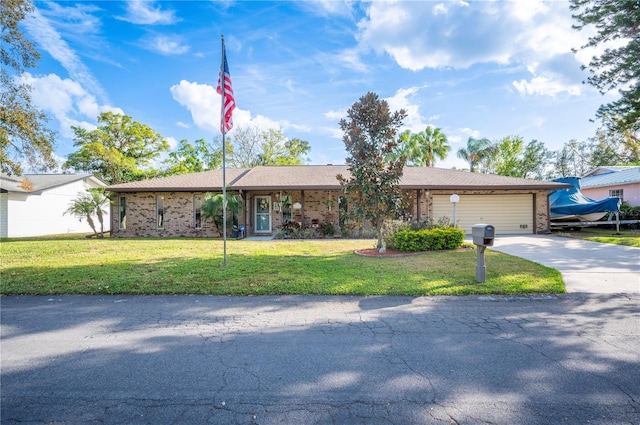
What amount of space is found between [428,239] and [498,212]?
880 cm

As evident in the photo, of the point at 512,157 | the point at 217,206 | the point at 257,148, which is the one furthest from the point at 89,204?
the point at 512,157

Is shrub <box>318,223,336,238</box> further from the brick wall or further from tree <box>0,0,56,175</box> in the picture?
tree <box>0,0,56,175</box>

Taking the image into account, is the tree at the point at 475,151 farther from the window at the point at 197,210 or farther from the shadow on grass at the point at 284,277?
the window at the point at 197,210

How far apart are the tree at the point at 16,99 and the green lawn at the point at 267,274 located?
6117mm

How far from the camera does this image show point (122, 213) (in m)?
16.6

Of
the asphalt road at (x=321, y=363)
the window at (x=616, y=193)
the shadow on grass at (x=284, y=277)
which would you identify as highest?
the window at (x=616, y=193)

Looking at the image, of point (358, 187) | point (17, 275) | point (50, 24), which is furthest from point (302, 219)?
point (50, 24)

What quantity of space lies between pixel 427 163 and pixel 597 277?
22.7m

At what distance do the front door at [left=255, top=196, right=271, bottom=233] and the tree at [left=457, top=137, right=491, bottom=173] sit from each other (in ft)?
77.6

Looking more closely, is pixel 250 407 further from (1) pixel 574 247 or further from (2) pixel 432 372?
(1) pixel 574 247

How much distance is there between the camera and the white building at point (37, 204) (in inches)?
727

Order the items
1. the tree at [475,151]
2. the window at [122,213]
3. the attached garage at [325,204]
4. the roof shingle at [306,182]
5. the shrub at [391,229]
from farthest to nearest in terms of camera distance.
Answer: the tree at [475,151]
the window at [122,213]
the attached garage at [325,204]
the roof shingle at [306,182]
the shrub at [391,229]

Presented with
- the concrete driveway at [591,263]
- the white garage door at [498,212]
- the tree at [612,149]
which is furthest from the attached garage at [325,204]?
the tree at [612,149]

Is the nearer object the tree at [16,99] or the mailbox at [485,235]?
the mailbox at [485,235]
